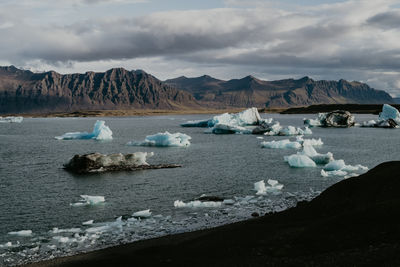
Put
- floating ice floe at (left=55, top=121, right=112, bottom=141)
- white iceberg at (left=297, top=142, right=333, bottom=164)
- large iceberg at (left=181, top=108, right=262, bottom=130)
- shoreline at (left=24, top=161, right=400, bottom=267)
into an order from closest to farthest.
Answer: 1. shoreline at (left=24, top=161, right=400, bottom=267)
2. white iceberg at (left=297, top=142, right=333, bottom=164)
3. floating ice floe at (left=55, top=121, right=112, bottom=141)
4. large iceberg at (left=181, top=108, right=262, bottom=130)

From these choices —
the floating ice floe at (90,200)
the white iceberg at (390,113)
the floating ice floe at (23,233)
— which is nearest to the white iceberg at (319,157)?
the floating ice floe at (90,200)

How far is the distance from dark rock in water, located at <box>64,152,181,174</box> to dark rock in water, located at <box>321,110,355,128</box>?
7282 cm

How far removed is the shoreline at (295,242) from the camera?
12000 millimetres

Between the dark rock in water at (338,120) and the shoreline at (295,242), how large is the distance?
85.8m

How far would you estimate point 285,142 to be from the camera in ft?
172

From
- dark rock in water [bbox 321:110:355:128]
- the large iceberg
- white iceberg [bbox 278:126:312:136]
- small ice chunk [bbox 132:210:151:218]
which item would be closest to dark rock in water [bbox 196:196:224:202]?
small ice chunk [bbox 132:210:151:218]

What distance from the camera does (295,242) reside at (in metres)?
13.6

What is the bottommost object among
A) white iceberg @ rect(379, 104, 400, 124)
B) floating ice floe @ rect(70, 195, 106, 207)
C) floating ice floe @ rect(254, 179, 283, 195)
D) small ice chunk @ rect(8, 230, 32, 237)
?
small ice chunk @ rect(8, 230, 32, 237)

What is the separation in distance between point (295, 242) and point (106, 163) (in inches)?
999

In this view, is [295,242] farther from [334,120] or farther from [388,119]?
[388,119]

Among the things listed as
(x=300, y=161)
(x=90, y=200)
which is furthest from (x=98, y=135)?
(x=90, y=200)

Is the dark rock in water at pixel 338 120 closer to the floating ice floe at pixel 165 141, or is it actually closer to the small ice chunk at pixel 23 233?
the floating ice floe at pixel 165 141

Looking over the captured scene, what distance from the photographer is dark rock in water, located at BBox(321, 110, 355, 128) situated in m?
99.6

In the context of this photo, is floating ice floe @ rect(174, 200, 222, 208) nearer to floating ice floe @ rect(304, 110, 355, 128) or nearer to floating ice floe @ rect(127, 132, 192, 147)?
floating ice floe @ rect(127, 132, 192, 147)
